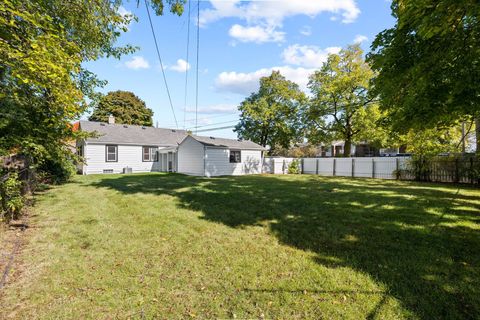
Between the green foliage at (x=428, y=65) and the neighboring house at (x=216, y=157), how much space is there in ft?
41.6

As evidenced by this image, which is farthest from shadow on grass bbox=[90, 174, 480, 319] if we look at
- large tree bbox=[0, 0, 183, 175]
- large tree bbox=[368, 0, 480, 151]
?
large tree bbox=[0, 0, 183, 175]

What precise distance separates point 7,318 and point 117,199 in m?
6.34

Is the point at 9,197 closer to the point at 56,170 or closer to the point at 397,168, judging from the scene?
the point at 56,170

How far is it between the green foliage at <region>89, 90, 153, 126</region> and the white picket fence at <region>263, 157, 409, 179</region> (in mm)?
25916

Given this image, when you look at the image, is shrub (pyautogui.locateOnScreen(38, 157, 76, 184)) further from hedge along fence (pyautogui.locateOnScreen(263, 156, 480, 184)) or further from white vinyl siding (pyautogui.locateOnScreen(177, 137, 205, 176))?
hedge along fence (pyautogui.locateOnScreen(263, 156, 480, 184))

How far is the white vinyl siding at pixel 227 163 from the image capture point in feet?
58.4

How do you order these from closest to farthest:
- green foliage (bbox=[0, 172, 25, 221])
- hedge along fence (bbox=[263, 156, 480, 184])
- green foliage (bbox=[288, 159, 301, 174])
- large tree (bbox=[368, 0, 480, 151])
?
large tree (bbox=[368, 0, 480, 151]) < green foliage (bbox=[0, 172, 25, 221]) < hedge along fence (bbox=[263, 156, 480, 184]) < green foliage (bbox=[288, 159, 301, 174])

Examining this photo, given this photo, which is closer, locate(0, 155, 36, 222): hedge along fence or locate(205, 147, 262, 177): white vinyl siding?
locate(0, 155, 36, 222): hedge along fence

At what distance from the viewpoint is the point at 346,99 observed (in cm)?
2086

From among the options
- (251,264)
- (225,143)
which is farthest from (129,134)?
(251,264)

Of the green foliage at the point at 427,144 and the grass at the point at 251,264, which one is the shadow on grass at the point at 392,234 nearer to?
the grass at the point at 251,264

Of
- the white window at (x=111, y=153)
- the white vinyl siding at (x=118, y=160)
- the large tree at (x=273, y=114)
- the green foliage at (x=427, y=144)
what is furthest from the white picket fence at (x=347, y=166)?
the white window at (x=111, y=153)

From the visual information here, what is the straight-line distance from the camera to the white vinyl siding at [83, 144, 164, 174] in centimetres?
1820

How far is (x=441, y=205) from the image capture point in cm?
714
